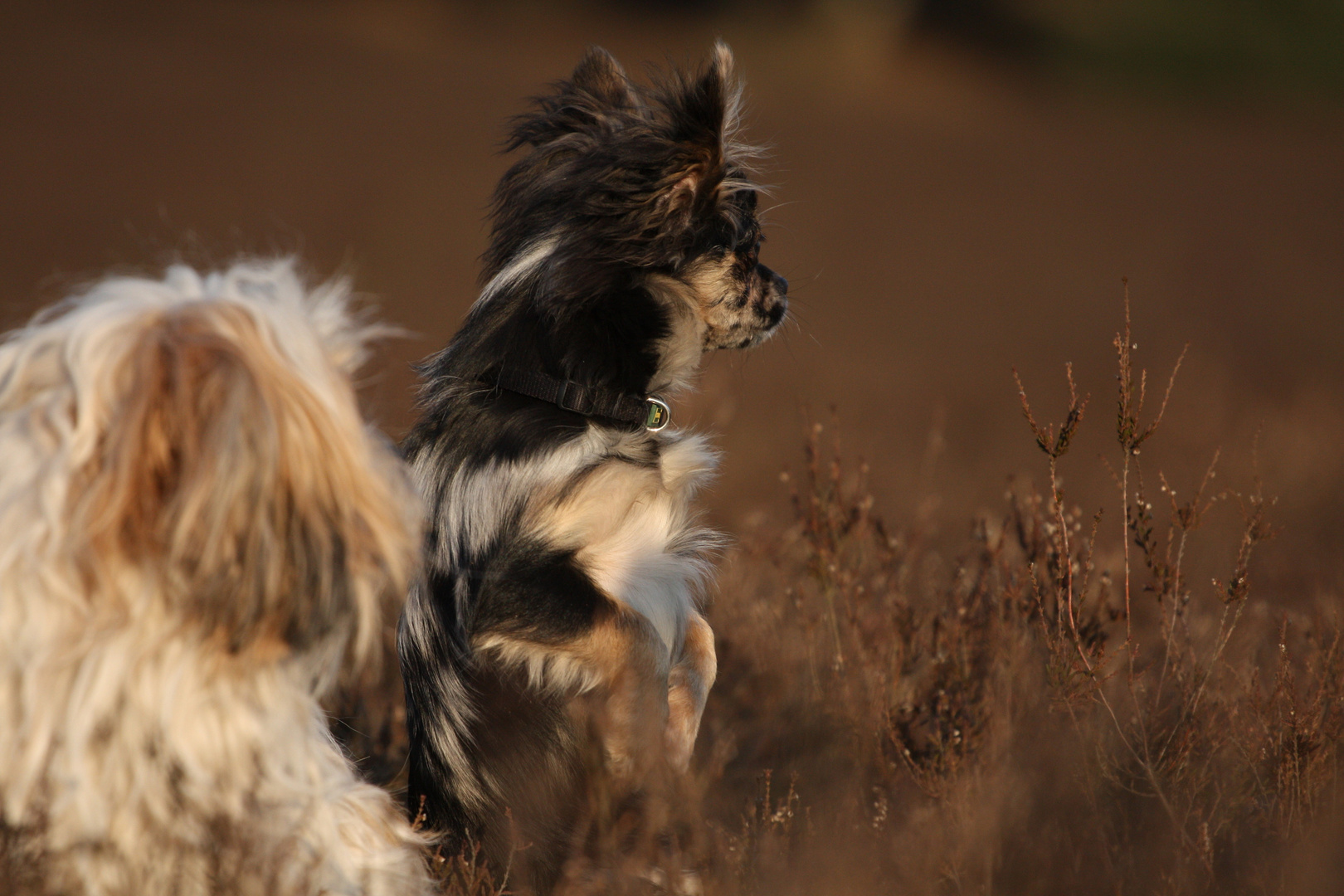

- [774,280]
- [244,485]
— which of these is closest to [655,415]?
[774,280]

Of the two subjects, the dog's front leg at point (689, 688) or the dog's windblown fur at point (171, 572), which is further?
the dog's front leg at point (689, 688)

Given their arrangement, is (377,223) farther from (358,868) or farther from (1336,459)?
(358,868)

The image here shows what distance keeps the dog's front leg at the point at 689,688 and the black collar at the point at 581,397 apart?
0.62 meters

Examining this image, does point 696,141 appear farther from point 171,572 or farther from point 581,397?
point 171,572

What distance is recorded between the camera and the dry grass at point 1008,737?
8.27 ft

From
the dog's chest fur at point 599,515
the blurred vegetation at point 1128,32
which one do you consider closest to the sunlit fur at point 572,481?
the dog's chest fur at point 599,515

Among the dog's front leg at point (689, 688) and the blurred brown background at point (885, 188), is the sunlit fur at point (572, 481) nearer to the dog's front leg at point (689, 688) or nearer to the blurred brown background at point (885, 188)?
the dog's front leg at point (689, 688)

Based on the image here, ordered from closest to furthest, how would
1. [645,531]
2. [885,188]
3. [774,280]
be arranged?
[645,531] → [774,280] → [885,188]

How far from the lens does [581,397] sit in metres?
2.94

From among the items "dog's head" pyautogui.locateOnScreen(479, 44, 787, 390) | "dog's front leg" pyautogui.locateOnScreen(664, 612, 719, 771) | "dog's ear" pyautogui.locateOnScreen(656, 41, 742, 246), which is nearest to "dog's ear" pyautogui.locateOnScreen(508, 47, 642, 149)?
"dog's head" pyautogui.locateOnScreen(479, 44, 787, 390)

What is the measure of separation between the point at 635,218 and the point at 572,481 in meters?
0.77

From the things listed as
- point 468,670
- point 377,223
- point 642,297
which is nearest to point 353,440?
point 468,670

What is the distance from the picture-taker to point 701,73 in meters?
3.17

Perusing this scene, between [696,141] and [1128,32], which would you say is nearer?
[696,141]
